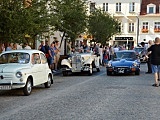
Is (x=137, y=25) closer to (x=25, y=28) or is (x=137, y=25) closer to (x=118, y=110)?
(x=25, y=28)

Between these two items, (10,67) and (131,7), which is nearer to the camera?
(10,67)

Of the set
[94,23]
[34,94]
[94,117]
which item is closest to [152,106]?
[94,117]

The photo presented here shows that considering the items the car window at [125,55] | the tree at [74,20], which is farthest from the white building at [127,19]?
the car window at [125,55]

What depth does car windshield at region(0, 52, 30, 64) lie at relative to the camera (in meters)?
13.3

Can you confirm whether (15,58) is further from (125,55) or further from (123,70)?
(125,55)

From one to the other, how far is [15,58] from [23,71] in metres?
1.29

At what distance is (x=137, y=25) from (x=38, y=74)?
59407 millimetres

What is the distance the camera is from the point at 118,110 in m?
9.53

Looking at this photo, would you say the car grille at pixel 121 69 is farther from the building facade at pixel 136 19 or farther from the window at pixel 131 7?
the window at pixel 131 7

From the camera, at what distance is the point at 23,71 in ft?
40.4

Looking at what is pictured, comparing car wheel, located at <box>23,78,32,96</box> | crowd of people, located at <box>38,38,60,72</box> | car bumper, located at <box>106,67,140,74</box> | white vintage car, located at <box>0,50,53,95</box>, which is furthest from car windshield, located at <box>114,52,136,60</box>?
car wheel, located at <box>23,78,32,96</box>

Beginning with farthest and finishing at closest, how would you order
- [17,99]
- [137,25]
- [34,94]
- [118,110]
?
[137,25], [34,94], [17,99], [118,110]

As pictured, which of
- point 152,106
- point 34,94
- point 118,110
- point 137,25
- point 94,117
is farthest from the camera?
point 137,25

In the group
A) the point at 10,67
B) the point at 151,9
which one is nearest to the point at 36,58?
the point at 10,67
